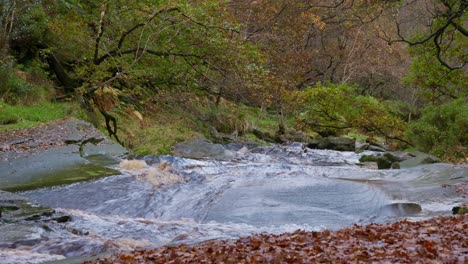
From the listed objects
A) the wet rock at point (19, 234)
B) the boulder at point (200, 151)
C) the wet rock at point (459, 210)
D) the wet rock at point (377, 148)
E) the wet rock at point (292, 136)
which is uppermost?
the wet rock at point (19, 234)

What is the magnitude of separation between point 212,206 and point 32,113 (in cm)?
1068

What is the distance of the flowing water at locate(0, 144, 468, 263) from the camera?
26.9ft

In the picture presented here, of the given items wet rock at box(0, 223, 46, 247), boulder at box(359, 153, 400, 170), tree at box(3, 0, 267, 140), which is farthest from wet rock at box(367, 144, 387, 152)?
wet rock at box(0, 223, 46, 247)

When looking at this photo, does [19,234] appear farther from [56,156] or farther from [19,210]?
[56,156]

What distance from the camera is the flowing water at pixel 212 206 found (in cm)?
820

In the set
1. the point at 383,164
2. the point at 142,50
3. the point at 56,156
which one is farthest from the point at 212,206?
the point at 142,50

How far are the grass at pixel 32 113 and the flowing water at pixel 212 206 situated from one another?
17.4 feet

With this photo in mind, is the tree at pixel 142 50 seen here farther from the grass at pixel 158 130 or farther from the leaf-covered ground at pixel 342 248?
the leaf-covered ground at pixel 342 248

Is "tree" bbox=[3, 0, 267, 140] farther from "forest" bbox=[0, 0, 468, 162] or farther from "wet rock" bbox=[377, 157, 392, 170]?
"wet rock" bbox=[377, 157, 392, 170]

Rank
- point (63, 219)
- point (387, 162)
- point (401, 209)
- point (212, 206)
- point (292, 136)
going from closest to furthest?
point (63, 219), point (401, 209), point (212, 206), point (387, 162), point (292, 136)

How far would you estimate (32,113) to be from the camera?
1908 centimetres

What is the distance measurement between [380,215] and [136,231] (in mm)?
4971

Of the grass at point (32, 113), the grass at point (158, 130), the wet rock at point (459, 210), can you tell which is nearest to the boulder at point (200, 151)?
the grass at point (158, 130)

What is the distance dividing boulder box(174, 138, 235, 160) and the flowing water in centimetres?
335
